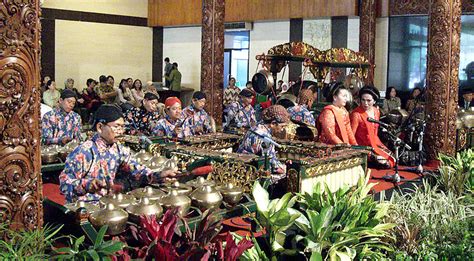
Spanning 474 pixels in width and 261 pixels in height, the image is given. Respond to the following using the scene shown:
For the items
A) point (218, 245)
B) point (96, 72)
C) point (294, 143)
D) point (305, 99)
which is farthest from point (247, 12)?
point (218, 245)

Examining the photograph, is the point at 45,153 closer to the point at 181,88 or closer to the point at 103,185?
the point at 103,185

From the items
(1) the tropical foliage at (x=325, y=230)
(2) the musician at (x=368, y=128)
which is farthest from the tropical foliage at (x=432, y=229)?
(2) the musician at (x=368, y=128)

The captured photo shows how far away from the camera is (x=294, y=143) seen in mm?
6172

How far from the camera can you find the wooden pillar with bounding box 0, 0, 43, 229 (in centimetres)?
269

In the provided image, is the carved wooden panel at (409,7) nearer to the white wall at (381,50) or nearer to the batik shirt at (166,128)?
the white wall at (381,50)

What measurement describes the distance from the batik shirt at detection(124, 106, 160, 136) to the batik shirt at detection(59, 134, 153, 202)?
3775 mm

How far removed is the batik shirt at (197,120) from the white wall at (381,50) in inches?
244

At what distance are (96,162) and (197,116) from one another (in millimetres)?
4122

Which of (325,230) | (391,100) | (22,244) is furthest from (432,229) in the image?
(391,100)

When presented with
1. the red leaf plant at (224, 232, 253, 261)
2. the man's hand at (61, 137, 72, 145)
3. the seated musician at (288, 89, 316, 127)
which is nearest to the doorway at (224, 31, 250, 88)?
the seated musician at (288, 89, 316, 127)

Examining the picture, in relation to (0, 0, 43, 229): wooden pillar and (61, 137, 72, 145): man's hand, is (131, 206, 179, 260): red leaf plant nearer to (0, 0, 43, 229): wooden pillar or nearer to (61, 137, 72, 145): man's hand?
(0, 0, 43, 229): wooden pillar

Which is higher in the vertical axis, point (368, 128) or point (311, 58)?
point (311, 58)

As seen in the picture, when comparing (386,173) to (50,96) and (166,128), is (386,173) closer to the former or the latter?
(166,128)

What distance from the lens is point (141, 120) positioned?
8039 millimetres
